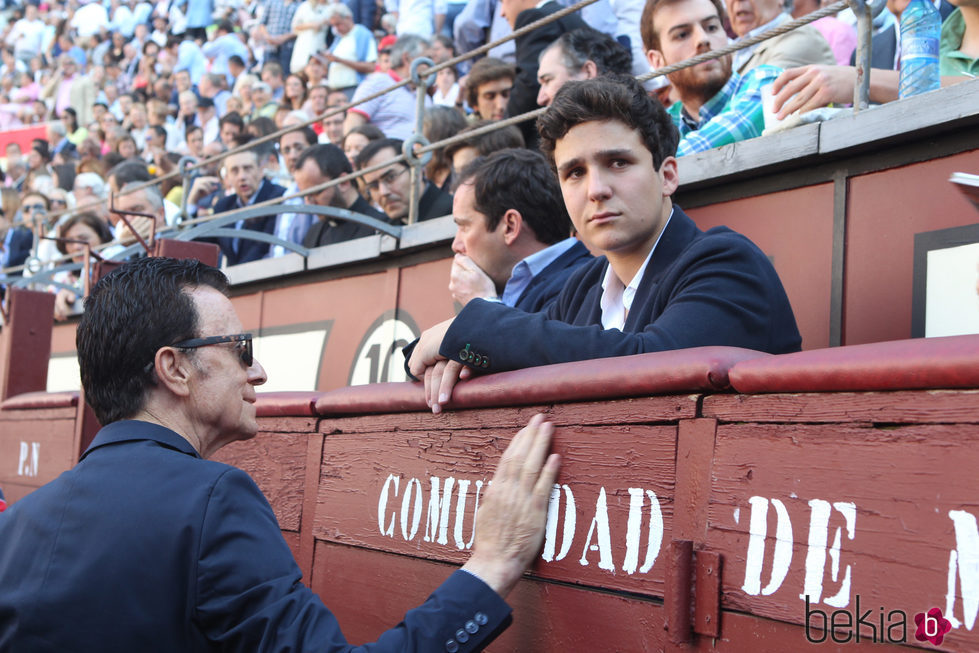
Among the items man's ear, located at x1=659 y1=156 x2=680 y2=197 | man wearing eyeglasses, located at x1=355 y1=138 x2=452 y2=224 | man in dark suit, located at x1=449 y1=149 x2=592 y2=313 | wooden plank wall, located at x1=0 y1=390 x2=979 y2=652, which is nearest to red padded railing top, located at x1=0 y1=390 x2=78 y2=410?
man wearing eyeglasses, located at x1=355 y1=138 x2=452 y2=224

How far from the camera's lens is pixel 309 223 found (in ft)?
21.7

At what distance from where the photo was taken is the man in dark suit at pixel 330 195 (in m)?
5.79

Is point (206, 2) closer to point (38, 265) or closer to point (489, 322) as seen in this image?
point (38, 265)

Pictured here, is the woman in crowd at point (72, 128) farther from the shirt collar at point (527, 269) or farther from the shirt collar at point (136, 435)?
the shirt collar at point (136, 435)

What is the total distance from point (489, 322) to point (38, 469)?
3607mm

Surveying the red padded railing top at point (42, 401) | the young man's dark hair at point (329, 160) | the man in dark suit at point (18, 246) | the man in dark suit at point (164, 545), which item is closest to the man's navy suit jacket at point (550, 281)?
the man in dark suit at point (164, 545)

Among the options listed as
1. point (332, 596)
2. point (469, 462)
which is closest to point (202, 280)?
point (469, 462)

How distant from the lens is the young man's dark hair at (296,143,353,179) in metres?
6.14

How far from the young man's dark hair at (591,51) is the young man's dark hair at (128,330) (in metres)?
2.85

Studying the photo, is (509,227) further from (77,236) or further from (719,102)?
(77,236)

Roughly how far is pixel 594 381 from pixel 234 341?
0.77 meters

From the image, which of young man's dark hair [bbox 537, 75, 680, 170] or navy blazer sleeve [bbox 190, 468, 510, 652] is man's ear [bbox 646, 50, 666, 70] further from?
navy blazer sleeve [bbox 190, 468, 510, 652]

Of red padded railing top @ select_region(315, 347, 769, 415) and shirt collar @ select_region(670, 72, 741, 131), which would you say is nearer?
red padded railing top @ select_region(315, 347, 769, 415)

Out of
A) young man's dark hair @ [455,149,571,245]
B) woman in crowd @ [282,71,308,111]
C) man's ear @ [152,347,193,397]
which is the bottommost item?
man's ear @ [152,347,193,397]
